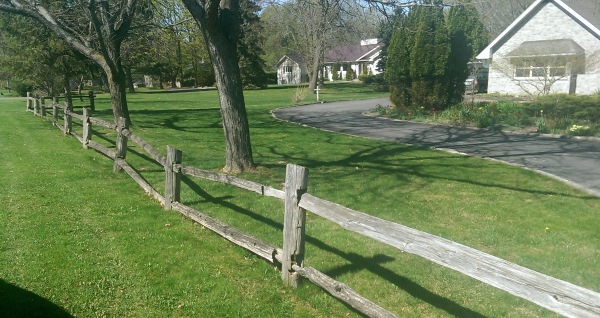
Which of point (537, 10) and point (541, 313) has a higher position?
point (537, 10)

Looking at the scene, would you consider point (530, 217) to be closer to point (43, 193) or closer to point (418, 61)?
point (43, 193)

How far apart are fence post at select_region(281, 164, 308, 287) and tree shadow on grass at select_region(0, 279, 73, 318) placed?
203 centimetres

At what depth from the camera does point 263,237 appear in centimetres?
657

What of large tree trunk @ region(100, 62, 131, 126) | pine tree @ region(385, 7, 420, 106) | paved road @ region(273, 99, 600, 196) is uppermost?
pine tree @ region(385, 7, 420, 106)

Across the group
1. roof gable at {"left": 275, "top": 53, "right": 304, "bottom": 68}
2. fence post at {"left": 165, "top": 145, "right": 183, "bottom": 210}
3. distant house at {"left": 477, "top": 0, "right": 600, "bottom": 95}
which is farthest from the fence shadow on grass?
roof gable at {"left": 275, "top": 53, "right": 304, "bottom": 68}

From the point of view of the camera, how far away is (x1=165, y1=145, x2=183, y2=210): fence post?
24.1 ft

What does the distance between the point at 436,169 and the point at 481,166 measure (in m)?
1.20

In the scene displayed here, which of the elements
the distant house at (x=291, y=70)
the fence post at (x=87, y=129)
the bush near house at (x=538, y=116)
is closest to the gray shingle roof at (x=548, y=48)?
the bush near house at (x=538, y=116)

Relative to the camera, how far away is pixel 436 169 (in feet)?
36.4

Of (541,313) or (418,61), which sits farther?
(418,61)

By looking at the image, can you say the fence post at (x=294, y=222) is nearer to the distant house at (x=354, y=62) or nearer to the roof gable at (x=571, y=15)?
the roof gable at (x=571, y=15)

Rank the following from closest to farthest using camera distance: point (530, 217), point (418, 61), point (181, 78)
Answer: point (530, 217) → point (418, 61) → point (181, 78)

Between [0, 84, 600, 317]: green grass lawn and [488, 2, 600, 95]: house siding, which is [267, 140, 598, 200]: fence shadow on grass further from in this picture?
[488, 2, 600, 95]: house siding

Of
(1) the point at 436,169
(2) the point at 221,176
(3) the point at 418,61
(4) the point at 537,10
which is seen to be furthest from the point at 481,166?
(4) the point at 537,10
